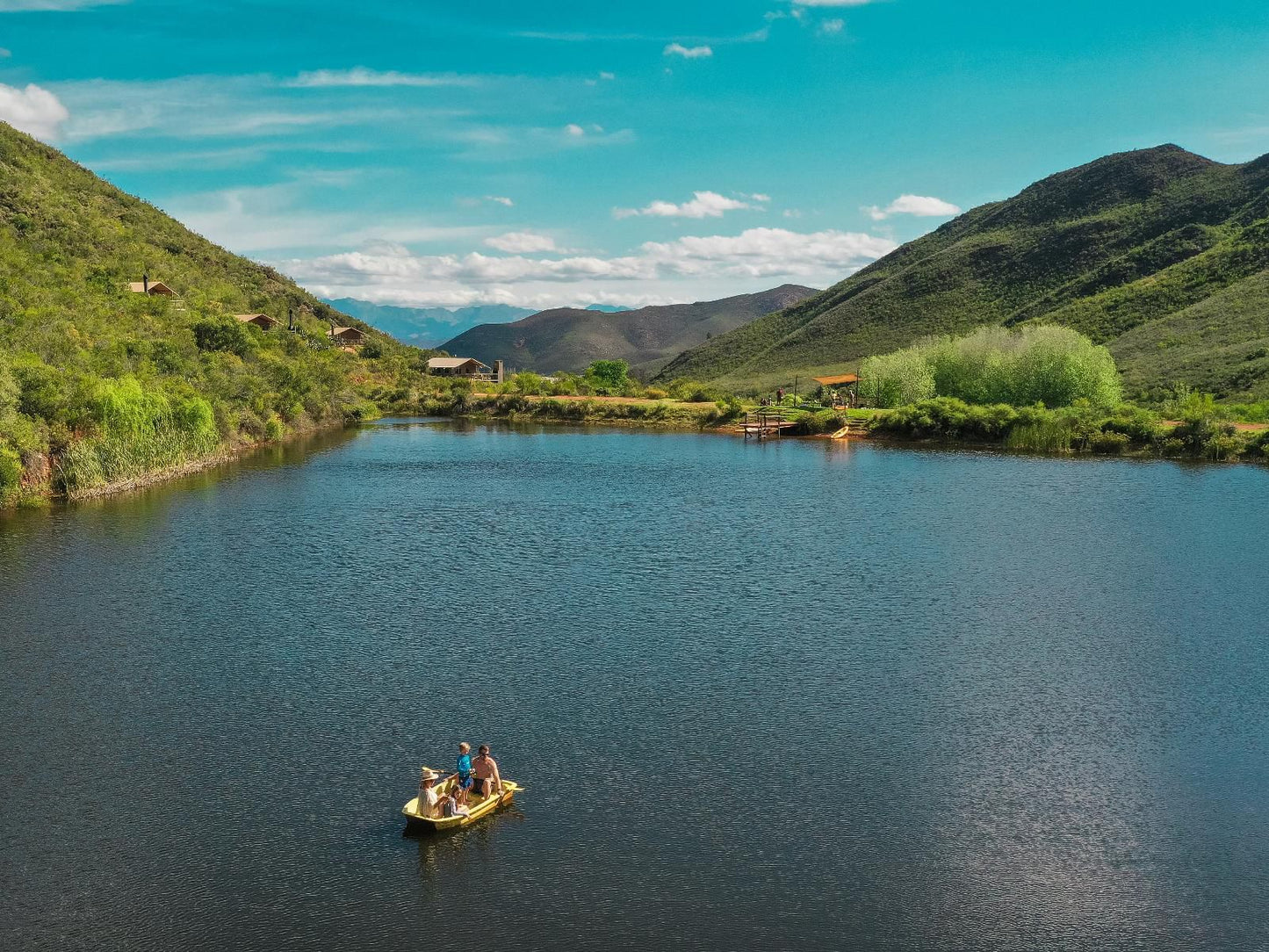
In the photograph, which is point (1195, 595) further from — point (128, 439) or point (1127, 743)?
point (128, 439)

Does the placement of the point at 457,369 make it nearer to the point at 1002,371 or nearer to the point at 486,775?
the point at 1002,371

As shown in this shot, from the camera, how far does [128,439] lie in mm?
61906

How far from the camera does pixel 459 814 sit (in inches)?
848

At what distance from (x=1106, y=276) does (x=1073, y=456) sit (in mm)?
99059

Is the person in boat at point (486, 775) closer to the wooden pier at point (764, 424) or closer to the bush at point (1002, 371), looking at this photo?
the bush at point (1002, 371)

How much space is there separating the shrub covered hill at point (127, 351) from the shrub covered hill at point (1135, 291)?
77867 millimetres

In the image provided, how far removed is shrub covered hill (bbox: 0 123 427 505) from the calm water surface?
8.44 m

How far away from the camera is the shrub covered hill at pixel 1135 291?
121 metres

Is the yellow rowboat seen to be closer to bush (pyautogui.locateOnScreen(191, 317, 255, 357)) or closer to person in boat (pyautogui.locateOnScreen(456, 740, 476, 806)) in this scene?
person in boat (pyautogui.locateOnScreen(456, 740, 476, 806))

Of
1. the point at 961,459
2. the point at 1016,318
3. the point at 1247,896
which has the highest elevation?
the point at 1016,318

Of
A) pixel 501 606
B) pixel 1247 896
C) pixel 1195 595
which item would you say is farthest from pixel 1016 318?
pixel 1247 896

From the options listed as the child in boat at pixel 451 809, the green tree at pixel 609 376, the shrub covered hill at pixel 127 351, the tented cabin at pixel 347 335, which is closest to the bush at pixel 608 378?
the green tree at pixel 609 376

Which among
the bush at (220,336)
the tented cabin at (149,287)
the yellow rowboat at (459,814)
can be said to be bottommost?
the yellow rowboat at (459,814)

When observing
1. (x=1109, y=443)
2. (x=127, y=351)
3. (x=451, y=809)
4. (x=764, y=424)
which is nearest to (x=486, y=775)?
(x=451, y=809)
